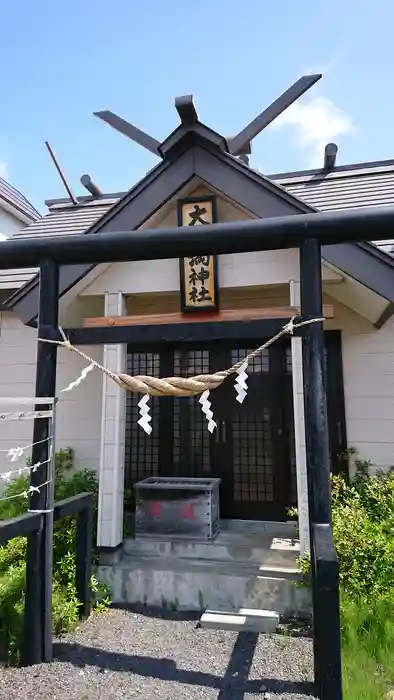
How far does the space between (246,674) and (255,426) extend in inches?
135

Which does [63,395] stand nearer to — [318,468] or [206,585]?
[206,585]

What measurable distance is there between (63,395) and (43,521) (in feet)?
12.1

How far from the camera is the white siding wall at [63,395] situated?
6504 mm

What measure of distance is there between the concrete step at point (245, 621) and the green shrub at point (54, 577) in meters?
1.14

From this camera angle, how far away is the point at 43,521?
10.4 ft

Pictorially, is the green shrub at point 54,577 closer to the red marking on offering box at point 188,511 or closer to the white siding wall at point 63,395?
the white siding wall at point 63,395

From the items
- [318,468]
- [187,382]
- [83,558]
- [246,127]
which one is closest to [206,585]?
[83,558]


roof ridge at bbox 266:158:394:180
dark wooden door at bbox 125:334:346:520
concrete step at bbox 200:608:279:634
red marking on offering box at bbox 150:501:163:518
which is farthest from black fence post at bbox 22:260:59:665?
roof ridge at bbox 266:158:394:180

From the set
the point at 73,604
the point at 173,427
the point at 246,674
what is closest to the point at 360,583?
the point at 246,674

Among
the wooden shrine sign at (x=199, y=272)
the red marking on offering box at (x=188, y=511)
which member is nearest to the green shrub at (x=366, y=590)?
the red marking on offering box at (x=188, y=511)

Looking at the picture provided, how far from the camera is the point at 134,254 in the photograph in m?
3.31

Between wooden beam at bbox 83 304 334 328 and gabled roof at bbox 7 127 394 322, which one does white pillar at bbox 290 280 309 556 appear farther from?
gabled roof at bbox 7 127 394 322

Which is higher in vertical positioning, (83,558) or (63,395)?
(63,395)

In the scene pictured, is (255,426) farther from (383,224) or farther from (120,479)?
(383,224)
